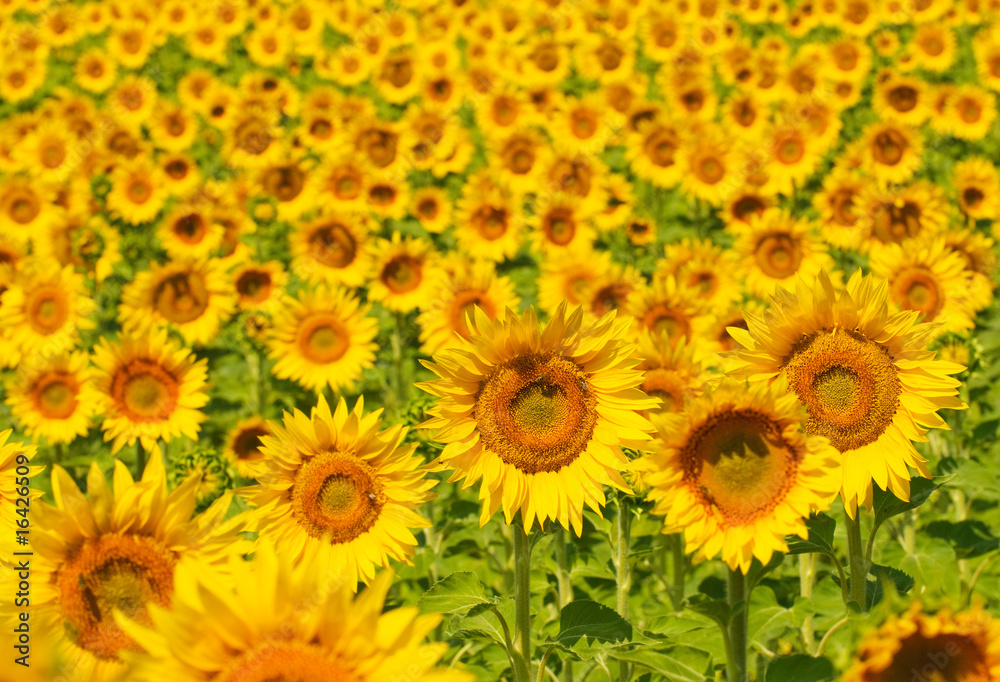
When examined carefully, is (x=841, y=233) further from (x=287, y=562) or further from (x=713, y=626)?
(x=287, y=562)

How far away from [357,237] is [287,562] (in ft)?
18.8

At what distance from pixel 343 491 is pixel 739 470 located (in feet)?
5.02

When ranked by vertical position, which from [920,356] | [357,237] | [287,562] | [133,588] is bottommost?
[133,588]

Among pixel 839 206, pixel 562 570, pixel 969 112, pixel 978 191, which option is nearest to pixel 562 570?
pixel 562 570

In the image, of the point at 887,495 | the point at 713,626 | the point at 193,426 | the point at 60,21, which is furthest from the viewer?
the point at 60,21

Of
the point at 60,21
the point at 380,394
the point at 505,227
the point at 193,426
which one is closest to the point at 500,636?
the point at 193,426

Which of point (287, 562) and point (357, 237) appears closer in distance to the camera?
point (287, 562)

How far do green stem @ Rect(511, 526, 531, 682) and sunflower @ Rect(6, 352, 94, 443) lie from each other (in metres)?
3.88

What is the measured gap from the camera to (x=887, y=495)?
2.92m

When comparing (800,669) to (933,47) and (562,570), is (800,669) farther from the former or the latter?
(933,47)

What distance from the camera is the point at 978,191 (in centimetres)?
773

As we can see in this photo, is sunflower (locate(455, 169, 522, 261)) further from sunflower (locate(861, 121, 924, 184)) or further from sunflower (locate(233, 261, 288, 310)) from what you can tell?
sunflower (locate(861, 121, 924, 184))

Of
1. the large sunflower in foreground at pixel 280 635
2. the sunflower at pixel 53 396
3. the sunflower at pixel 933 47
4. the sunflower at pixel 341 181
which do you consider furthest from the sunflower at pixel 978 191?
the sunflower at pixel 53 396

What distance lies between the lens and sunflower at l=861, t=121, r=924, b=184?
8.78 meters
